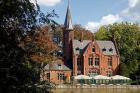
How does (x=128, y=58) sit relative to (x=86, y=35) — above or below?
below

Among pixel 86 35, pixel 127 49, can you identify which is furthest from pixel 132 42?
pixel 86 35

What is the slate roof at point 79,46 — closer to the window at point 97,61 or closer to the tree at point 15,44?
the window at point 97,61

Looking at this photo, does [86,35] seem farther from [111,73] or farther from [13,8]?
[13,8]

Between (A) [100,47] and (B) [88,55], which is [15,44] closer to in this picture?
(B) [88,55]

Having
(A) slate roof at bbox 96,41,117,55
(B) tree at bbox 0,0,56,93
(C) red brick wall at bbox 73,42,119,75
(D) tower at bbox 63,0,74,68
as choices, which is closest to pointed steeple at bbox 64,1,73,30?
(D) tower at bbox 63,0,74,68

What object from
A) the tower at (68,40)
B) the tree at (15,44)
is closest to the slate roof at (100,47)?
the tower at (68,40)

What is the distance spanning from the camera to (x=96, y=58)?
65062 mm

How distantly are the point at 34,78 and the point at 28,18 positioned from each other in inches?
41.9

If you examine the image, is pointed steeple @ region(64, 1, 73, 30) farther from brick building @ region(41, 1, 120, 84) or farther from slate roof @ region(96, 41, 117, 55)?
slate roof @ region(96, 41, 117, 55)

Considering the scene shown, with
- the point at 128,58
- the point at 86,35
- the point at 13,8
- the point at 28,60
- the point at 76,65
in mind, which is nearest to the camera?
the point at 13,8

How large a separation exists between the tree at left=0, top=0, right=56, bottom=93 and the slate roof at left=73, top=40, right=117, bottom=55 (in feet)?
186

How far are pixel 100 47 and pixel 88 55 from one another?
2.71 metres

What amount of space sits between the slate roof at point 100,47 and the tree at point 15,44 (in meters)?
56.8

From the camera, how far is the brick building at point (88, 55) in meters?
63.8
